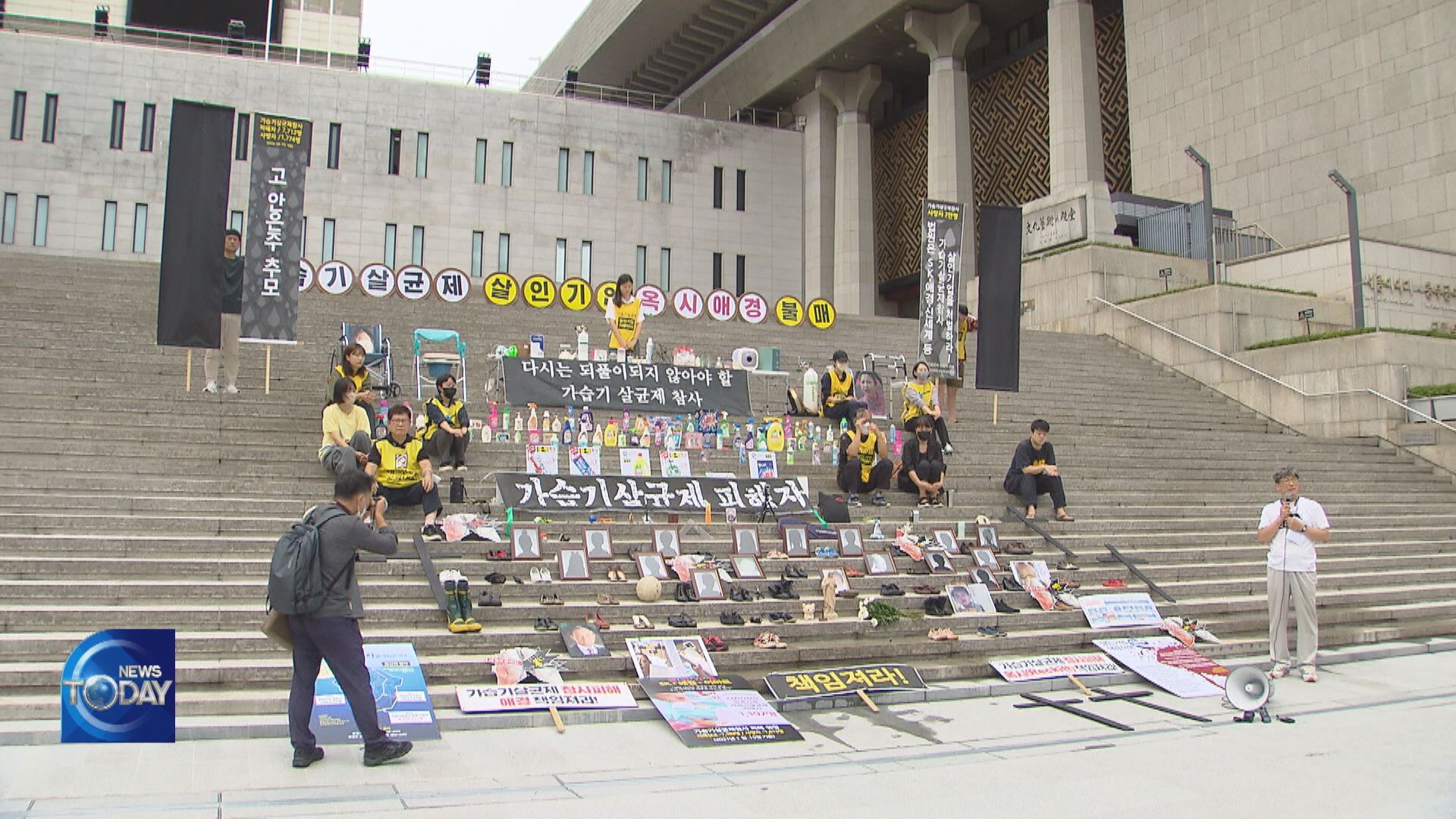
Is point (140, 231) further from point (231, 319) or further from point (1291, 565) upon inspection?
point (1291, 565)

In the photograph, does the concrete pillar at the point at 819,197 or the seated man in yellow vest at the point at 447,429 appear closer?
the seated man in yellow vest at the point at 447,429

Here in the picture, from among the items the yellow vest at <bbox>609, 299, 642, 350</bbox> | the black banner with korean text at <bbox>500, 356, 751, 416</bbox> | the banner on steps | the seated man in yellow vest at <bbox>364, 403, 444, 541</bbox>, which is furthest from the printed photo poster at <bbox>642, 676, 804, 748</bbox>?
the yellow vest at <bbox>609, 299, 642, 350</bbox>

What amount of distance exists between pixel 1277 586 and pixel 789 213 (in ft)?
106

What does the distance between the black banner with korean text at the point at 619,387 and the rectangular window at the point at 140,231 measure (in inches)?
902

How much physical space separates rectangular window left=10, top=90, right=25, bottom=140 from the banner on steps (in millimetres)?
22518

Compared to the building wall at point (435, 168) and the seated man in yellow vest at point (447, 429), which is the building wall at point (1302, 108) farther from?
the seated man in yellow vest at point (447, 429)

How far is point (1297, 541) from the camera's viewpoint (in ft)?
29.4

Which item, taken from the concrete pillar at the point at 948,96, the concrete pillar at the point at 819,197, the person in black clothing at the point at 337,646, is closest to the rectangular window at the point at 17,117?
the concrete pillar at the point at 819,197

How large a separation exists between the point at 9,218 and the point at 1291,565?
3368 centimetres

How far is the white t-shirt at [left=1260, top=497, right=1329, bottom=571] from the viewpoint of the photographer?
29.0 ft

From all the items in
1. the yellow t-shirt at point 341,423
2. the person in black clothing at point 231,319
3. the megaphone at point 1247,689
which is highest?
the person in black clothing at point 231,319

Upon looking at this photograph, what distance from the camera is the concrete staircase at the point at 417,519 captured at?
8.09m

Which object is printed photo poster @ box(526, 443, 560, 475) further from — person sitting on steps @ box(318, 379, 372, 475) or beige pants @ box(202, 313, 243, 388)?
beige pants @ box(202, 313, 243, 388)

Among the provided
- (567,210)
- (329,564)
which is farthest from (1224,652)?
(567,210)
